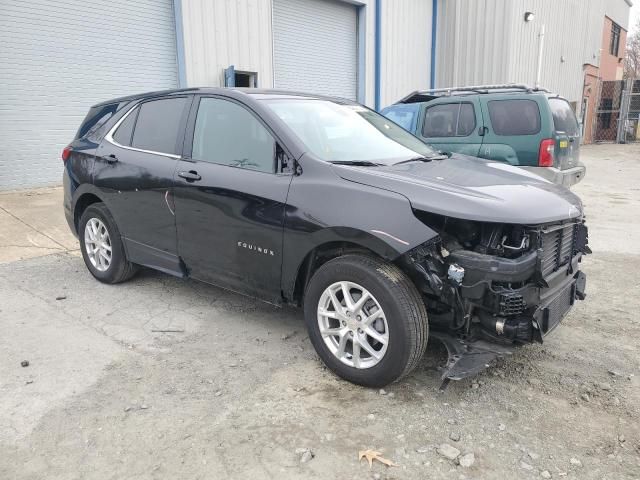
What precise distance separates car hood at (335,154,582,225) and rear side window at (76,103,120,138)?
9.13 feet

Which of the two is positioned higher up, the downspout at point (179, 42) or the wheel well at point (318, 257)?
the downspout at point (179, 42)

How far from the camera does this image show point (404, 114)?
8836 mm

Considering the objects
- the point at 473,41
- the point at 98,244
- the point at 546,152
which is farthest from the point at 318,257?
the point at 473,41

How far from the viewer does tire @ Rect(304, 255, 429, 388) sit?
291 cm

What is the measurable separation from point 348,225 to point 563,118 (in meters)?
6.05

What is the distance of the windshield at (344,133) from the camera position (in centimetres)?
361

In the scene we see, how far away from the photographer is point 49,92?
920 cm

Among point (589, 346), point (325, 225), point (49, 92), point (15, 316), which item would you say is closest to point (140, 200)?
point (15, 316)

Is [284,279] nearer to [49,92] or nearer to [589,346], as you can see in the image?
[589,346]

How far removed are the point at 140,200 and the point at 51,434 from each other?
2.10 metres

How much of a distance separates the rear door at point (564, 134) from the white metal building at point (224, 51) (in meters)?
6.68

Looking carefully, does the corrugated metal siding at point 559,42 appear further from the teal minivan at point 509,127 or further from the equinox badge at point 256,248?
the equinox badge at point 256,248

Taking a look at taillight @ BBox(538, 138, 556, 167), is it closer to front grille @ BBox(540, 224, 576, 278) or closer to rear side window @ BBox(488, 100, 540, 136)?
rear side window @ BBox(488, 100, 540, 136)

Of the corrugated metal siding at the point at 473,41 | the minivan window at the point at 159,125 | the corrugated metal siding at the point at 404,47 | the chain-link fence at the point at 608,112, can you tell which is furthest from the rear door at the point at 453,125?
the chain-link fence at the point at 608,112
